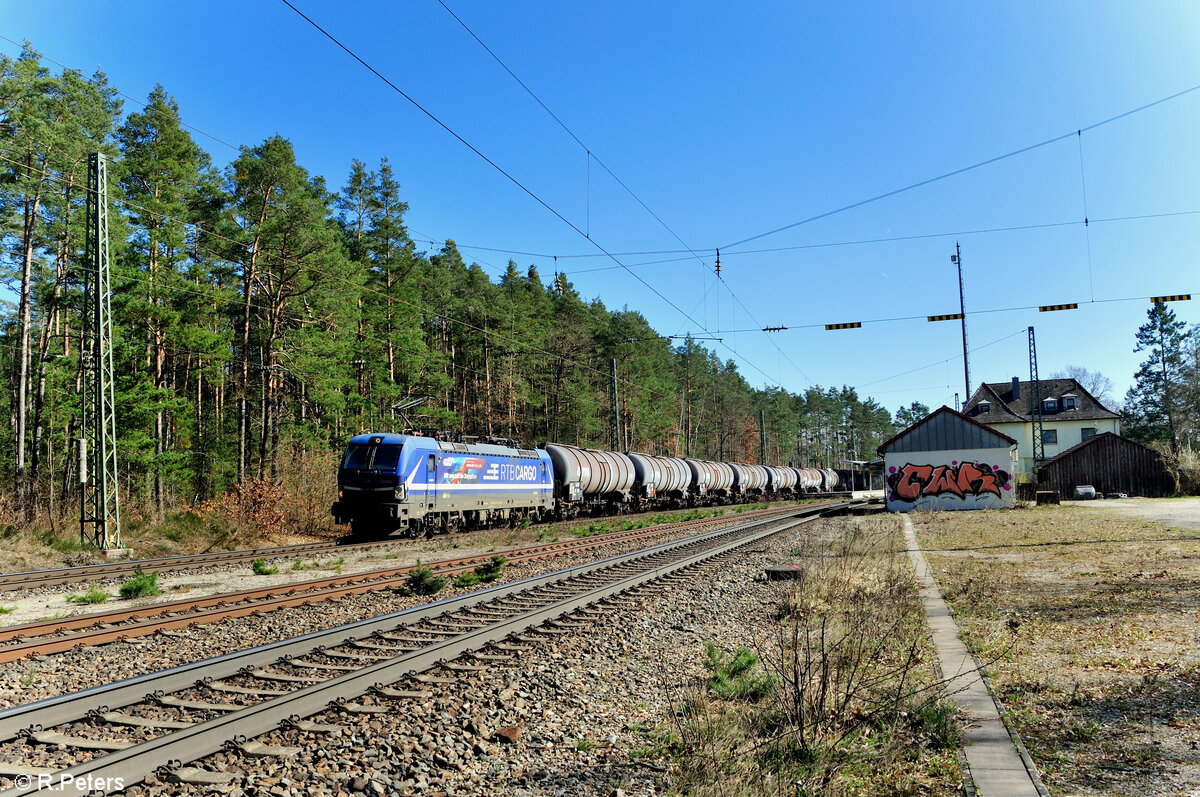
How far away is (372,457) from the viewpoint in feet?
64.3

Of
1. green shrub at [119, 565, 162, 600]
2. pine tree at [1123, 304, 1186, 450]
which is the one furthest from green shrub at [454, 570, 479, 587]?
pine tree at [1123, 304, 1186, 450]

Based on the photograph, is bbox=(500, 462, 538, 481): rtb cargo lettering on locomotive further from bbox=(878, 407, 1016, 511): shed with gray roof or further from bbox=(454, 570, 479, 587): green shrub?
bbox=(878, 407, 1016, 511): shed with gray roof

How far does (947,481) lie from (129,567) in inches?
1292

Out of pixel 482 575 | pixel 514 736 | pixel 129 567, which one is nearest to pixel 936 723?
pixel 514 736

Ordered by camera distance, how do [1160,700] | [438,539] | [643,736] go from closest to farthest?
1. [643,736]
2. [1160,700]
3. [438,539]

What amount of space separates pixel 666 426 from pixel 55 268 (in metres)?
49.4

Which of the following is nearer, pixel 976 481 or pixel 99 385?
pixel 99 385

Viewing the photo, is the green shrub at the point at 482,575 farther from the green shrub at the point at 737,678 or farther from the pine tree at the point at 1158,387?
the pine tree at the point at 1158,387

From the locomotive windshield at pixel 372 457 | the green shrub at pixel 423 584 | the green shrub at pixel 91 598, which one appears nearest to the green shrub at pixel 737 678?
the green shrub at pixel 423 584

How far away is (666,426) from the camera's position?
68.3m

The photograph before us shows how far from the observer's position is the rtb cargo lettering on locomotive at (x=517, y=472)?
2481 cm

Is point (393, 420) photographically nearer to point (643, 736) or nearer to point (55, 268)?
point (55, 268)

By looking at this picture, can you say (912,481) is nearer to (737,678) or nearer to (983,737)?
(737,678)

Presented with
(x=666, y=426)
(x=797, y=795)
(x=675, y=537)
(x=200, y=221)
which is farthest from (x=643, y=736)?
(x=666, y=426)
